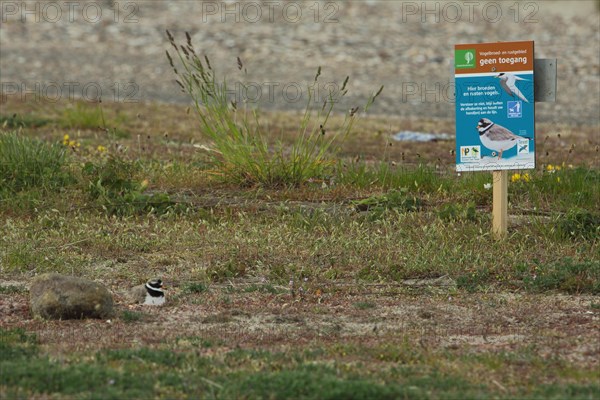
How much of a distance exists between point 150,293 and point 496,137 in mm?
3138

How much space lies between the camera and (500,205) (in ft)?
29.7

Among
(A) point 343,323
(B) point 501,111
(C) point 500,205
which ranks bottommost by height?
(A) point 343,323

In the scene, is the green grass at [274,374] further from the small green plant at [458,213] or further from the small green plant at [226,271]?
the small green plant at [458,213]

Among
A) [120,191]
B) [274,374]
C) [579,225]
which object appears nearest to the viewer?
[274,374]

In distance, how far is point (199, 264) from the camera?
27.6 feet

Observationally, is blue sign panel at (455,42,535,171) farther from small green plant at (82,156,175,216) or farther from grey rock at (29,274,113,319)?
grey rock at (29,274,113,319)

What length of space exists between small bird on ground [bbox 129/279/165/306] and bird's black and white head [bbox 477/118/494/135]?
2.98m

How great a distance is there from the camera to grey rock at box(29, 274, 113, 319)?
6.86m

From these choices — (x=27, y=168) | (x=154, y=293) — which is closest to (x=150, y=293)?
(x=154, y=293)

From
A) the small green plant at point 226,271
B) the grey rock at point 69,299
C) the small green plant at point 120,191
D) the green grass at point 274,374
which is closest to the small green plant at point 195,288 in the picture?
the small green plant at point 226,271

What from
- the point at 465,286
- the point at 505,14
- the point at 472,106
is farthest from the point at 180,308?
the point at 505,14

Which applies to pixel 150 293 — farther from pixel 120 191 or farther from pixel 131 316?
pixel 120 191

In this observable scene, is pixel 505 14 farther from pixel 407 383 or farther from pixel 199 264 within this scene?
pixel 407 383

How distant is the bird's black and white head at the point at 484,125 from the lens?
9.04 m
